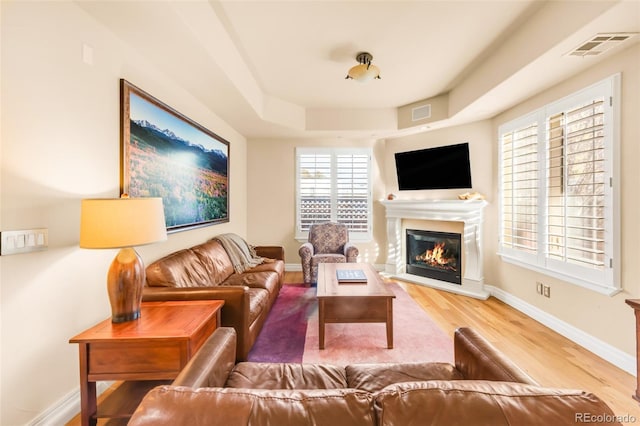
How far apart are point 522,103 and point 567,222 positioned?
63.9 inches

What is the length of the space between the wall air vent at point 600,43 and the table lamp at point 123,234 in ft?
11.3

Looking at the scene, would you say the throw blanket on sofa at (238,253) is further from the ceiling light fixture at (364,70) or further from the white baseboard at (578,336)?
the white baseboard at (578,336)

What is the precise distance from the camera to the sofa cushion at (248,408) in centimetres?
66

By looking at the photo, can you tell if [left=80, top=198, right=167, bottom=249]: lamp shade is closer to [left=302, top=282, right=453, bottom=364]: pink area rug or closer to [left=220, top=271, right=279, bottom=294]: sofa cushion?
[left=220, top=271, right=279, bottom=294]: sofa cushion

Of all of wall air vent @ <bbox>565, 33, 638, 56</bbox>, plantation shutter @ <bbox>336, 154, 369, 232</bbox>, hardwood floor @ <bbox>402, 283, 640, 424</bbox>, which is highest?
wall air vent @ <bbox>565, 33, 638, 56</bbox>

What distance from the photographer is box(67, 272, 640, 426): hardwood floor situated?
201cm

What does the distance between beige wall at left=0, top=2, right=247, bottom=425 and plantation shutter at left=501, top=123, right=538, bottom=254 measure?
4288mm

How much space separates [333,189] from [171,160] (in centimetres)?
310

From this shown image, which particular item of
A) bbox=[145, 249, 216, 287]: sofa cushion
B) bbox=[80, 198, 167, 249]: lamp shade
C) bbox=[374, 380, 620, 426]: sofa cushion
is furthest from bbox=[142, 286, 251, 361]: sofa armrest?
bbox=[374, 380, 620, 426]: sofa cushion

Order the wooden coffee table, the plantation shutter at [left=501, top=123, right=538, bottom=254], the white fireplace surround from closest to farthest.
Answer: the wooden coffee table, the plantation shutter at [left=501, top=123, right=538, bottom=254], the white fireplace surround

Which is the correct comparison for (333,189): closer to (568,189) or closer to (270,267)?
(270,267)

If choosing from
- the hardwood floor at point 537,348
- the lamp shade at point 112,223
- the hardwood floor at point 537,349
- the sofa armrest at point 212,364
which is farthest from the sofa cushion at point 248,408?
the hardwood floor at point 537,348

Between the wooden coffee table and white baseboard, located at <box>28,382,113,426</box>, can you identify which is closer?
white baseboard, located at <box>28,382,113,426</box>

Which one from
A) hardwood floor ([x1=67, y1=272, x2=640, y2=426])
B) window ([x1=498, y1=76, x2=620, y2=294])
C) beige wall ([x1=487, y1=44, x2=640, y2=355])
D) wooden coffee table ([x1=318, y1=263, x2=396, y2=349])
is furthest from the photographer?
wooden coffee table ([x1=318, y1=263, x2=396, y2=349])
